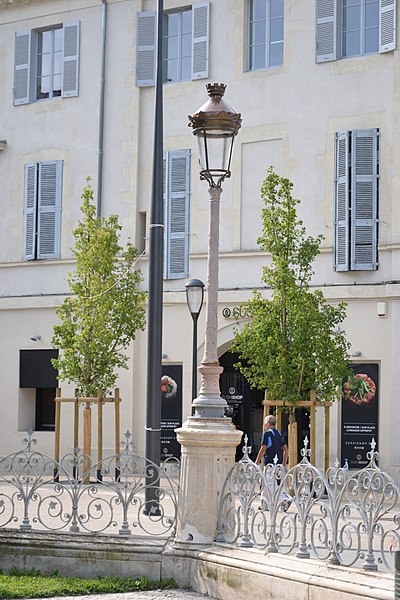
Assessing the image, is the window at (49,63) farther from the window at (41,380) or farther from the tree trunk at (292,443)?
the tree trunk at (292,443)

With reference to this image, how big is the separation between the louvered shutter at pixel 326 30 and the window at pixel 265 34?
3.55ft

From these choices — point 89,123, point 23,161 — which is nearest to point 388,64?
point 89,123

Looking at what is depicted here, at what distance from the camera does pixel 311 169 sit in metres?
25.1

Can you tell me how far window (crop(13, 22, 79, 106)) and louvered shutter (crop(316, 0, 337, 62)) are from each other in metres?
6.59

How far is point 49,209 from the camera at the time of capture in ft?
93.4

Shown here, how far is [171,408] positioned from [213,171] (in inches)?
569

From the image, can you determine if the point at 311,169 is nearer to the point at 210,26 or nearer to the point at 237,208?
the point at 237,208

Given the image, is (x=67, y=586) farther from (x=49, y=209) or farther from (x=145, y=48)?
(x=145, y=48)

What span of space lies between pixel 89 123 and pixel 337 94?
6.21 m

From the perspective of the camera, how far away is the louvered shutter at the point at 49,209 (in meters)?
28.3

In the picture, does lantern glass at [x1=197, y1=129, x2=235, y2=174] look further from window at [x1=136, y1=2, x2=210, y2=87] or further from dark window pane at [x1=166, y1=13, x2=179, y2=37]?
dark window pane at [x1=166, y1=13, x2=179, y2=37]

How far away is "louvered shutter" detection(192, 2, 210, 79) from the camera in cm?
2666

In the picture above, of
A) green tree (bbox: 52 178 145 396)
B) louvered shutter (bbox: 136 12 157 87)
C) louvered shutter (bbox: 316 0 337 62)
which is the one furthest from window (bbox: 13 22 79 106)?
louvered shutter (bbox: 316 0 337 62)

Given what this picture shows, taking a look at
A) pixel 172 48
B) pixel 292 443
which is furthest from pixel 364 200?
pixel 172 48
